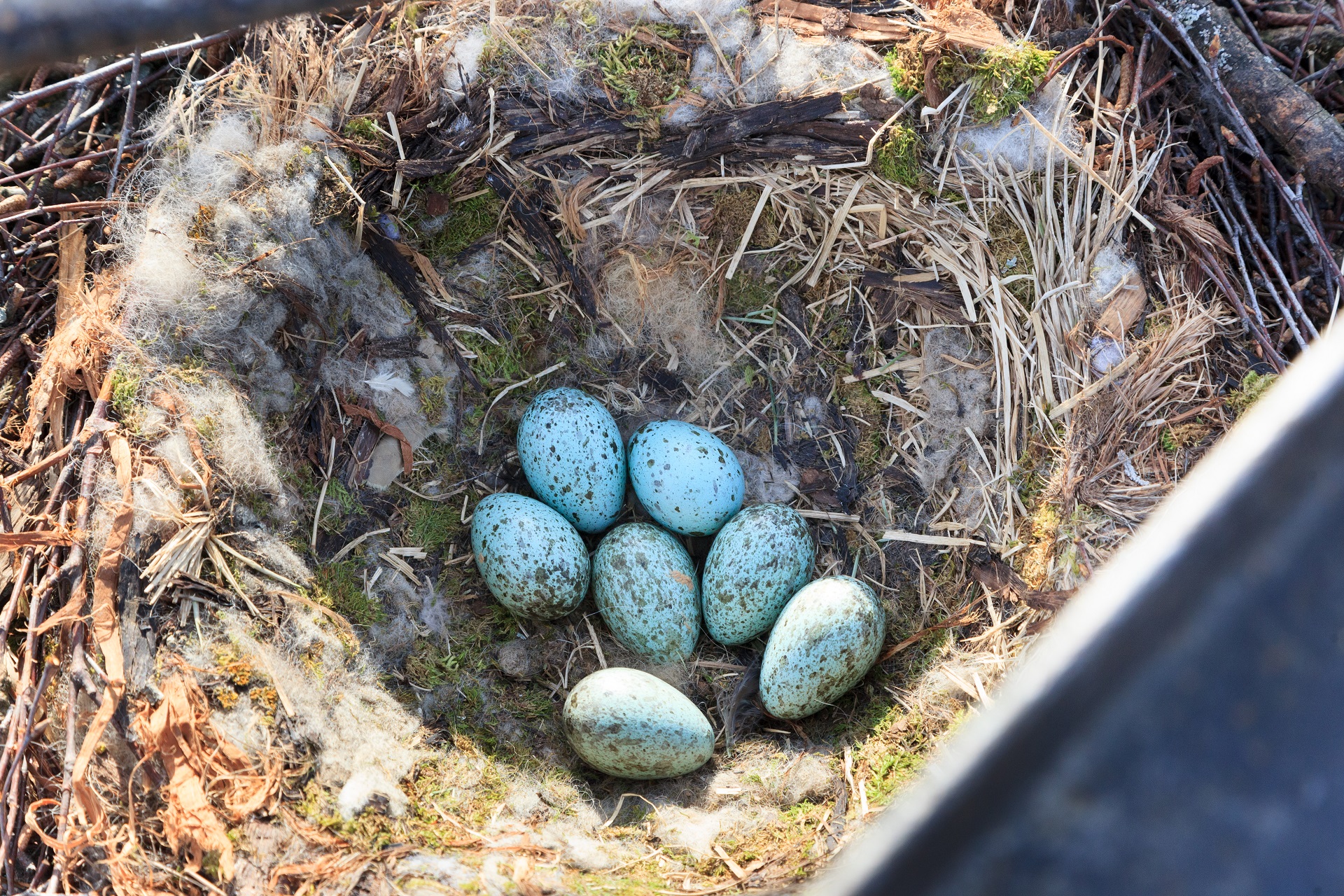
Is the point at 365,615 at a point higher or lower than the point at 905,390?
lower

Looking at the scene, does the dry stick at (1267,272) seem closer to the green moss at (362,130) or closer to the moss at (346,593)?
the green moss at (362,130)

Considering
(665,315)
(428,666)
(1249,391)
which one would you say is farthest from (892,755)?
(665,315)

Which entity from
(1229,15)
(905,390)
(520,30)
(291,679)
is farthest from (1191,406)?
(291,679)

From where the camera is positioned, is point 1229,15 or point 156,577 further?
point 1229,15

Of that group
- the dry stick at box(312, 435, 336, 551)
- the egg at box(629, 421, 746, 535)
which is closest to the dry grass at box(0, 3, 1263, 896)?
the dry stick at box(312, 435, 336, 551)

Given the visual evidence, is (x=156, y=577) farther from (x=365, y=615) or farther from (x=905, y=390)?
(x=905, y=390)

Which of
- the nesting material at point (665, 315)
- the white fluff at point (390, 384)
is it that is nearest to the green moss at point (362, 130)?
the white fluff at point (390, 384)
